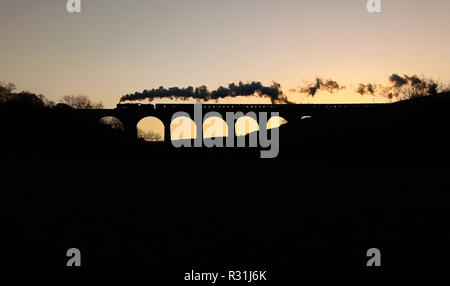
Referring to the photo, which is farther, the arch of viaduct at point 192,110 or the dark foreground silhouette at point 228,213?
the arch of viaduct at point 192,110

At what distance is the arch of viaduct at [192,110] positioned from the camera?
2146 inches

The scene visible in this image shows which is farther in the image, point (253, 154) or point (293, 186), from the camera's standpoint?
point (253, 154)

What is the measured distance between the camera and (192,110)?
5678cm

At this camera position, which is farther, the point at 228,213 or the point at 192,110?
the point at 192,110

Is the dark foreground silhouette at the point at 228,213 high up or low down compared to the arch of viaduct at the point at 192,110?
down

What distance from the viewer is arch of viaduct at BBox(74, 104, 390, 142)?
179 ft

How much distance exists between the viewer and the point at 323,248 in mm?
10297

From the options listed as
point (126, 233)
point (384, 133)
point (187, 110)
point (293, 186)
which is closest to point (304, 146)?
point (384, 133)

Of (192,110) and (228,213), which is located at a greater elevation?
(192,110)

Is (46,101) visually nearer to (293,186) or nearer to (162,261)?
(293,186)

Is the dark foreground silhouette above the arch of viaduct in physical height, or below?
below

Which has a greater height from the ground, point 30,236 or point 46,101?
point 46,101

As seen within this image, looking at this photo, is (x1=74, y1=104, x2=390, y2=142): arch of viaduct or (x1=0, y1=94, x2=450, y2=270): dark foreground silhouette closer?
(x1=0, y1=94, x2=450, y2=270): dark foreground silhouette
